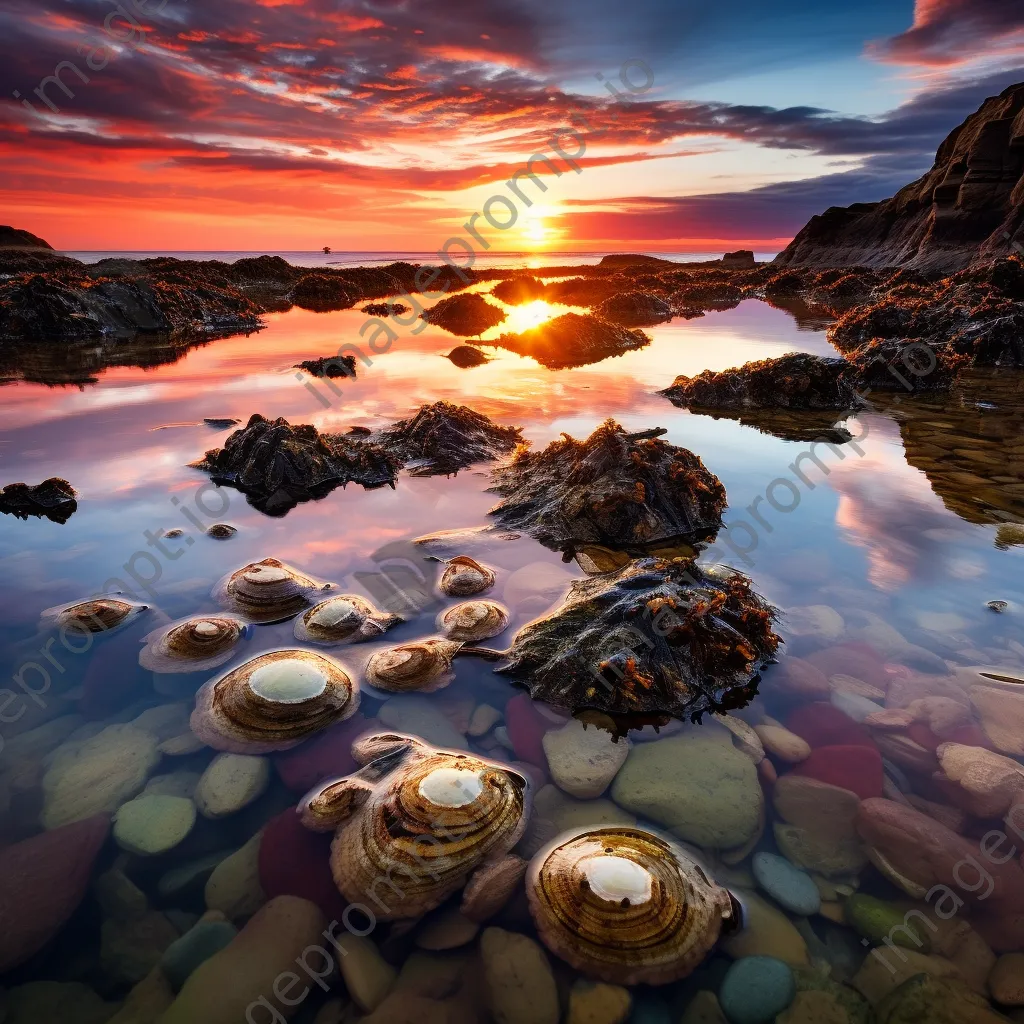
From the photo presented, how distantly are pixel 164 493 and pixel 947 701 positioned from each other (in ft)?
24.6

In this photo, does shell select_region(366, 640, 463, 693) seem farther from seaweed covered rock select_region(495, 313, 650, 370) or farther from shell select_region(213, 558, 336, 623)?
seaweed covered rock select_region(495, 313, 650, 370)

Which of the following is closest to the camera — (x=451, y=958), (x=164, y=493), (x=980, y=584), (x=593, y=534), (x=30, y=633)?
(x=451, y=958)

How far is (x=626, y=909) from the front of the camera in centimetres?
234

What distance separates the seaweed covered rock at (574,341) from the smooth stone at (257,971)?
46.4ft

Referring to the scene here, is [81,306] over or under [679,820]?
over

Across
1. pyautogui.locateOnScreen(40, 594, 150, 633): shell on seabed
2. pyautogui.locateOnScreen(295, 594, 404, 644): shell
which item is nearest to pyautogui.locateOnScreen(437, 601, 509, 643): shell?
pyautogui.locateOnScreen(295, 594, 404, 644): shell

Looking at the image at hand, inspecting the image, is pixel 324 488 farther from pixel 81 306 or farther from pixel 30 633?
pixel 81 306

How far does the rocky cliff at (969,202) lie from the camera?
3077 centimetres

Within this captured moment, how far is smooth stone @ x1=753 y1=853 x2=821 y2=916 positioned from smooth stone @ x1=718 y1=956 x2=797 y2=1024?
11.1 inches

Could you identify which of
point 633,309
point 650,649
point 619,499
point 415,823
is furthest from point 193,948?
point 633,309

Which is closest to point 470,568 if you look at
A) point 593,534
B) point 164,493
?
point 593,534

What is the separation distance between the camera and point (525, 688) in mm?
3734

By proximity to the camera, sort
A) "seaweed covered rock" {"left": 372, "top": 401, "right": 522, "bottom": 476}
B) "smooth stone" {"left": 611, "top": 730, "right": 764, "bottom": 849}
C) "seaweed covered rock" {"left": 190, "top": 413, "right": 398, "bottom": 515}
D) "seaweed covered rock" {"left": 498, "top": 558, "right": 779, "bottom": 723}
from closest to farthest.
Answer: "smooth stone" {"left": 611, "top": 730, "right": 764, "bottom": 849}
"seaweed covered rock" {"left": 498, "top": 558, "right": 779, "bottom": 723}
"seaweed covered rock" {"left": 190, "top": 413, "right": 398, "bottom": 515}
"seaweed covered rock" {"left": 372, "top": 401, "right": 522, "bottom": 476}

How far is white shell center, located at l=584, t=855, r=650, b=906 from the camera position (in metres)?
2.38
